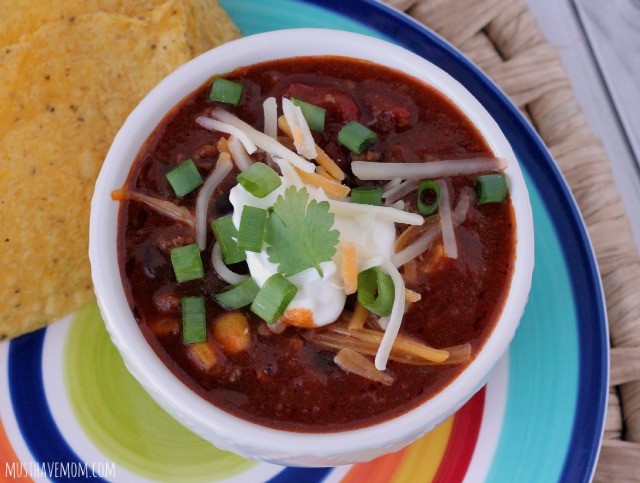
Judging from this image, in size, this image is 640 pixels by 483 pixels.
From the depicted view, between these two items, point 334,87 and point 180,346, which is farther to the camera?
point 334,87

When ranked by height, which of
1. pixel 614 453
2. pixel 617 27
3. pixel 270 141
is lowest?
pixel 614 453

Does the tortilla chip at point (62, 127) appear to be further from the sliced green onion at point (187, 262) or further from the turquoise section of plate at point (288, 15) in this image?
the sliced green onion at point (187, 262)

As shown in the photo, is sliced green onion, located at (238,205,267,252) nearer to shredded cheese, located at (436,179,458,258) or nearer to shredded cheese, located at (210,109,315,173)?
shredded cheese, located at (210,109,315,173)

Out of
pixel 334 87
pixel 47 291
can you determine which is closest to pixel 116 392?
pixel 47 291

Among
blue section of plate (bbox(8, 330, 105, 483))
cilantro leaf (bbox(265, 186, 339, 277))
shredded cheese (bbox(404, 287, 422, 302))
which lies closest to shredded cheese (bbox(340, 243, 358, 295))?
cilantro leaf (bbox(265, 186, 339, 277))

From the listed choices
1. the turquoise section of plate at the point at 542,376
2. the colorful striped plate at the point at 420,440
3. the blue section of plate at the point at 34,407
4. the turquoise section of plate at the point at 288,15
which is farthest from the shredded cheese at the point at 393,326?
the turquoise section of plate at the point at 288,15

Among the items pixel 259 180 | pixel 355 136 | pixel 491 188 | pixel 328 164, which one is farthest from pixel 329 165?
pixel 491 188

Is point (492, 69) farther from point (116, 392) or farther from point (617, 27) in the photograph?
point (116, 392)
